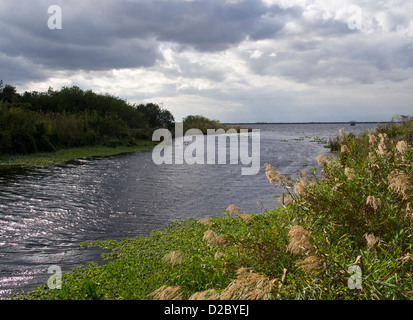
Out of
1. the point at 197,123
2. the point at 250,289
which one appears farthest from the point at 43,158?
the point at 197,123

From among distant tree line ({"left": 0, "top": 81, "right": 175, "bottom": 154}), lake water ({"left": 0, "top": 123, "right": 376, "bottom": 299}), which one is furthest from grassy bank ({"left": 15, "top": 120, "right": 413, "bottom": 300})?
distant tree line ({"left": 0, "top": 81, "right": 175, "bottom": 154})

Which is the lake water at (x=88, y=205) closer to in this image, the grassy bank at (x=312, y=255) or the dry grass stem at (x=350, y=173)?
the grassy bank at (x=312, y=255)

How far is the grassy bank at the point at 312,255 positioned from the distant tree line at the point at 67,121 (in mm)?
22692

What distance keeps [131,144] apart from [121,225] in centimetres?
3051

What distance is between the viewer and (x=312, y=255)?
12.7 ft

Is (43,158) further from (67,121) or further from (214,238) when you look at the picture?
(214,238)

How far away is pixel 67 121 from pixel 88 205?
24.7 m

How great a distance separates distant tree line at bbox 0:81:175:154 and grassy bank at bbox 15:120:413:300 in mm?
22692

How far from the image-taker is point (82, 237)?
28.9ft

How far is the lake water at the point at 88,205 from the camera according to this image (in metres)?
7.47

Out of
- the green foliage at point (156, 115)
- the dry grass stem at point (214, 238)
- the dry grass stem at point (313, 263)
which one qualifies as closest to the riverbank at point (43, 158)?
the dry grass stem at point (214, 238)
